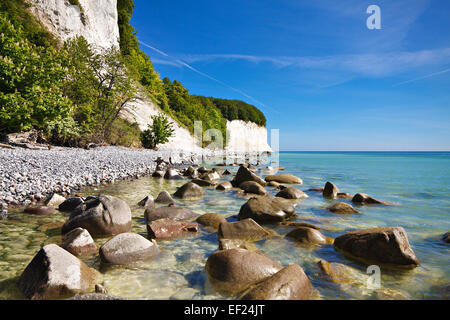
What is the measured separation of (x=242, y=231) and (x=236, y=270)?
1.73 metres

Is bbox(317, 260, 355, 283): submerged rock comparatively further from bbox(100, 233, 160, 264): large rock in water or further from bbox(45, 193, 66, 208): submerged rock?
bbox(45, 193, 66, 208): submerged rock

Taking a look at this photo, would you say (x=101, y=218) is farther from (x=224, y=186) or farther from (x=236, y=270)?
(x=224, y=186)

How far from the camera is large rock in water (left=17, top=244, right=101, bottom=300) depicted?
267cm

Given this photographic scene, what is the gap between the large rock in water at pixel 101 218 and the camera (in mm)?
4648

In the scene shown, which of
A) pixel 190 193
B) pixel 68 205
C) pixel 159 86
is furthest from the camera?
pixel 159 86

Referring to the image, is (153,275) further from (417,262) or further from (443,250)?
(443,250)

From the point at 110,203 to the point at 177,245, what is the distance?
1781mm

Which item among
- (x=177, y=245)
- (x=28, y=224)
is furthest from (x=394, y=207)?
(x=28, y=224)

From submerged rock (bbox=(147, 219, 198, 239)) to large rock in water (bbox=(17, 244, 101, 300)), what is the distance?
67.3 inches

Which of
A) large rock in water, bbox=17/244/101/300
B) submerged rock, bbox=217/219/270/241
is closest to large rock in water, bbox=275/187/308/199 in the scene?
submerged rock, bbox=217/219/270/241

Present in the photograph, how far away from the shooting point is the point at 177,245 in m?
4.41

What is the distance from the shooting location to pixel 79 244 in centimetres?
388

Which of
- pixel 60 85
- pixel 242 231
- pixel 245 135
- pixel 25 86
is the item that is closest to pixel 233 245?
pixel 242 231

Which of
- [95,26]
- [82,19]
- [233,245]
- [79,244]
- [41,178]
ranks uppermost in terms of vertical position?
[95,26]
